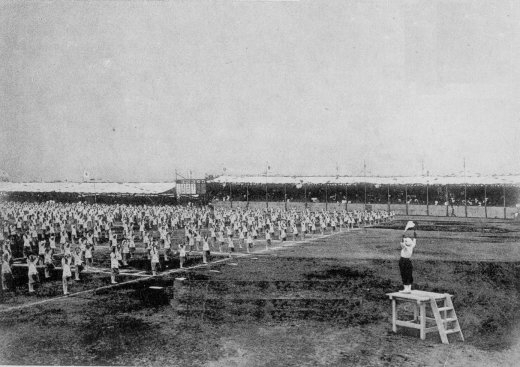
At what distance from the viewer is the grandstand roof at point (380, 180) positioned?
5014 centimetres

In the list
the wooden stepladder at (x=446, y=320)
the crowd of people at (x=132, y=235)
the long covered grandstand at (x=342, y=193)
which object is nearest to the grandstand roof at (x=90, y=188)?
the long covered grandstand at (x=342, y=193)

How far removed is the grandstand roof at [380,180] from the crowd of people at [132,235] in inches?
306

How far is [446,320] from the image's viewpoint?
10180 mm


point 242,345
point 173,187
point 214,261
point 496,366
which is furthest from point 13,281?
point 173,187

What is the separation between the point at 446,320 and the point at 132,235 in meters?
21.8

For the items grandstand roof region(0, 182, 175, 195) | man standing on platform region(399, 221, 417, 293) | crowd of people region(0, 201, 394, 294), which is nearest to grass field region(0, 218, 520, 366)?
man standing on platform region(399, 221, 417, 293)

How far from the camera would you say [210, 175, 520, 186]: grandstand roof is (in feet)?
164

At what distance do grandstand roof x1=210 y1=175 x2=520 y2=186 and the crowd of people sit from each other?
7769mm

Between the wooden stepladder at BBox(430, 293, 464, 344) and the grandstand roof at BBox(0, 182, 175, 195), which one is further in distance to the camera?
the grandstand roof at BBox(0, 182, 175, 195)

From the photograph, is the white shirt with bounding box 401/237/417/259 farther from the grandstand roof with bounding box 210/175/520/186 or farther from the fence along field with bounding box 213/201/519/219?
the grandstand roof with bounding box 210/175/520/186

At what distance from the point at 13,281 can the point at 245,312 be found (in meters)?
9.28

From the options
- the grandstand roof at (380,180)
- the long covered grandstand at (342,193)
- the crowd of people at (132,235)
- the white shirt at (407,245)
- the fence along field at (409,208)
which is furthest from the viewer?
the long covered grandstand at (342,193)

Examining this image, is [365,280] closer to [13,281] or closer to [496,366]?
[496,366]

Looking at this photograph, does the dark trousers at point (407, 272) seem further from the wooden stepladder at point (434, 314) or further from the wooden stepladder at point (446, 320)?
the wooden stepladder at point (446, 320)
